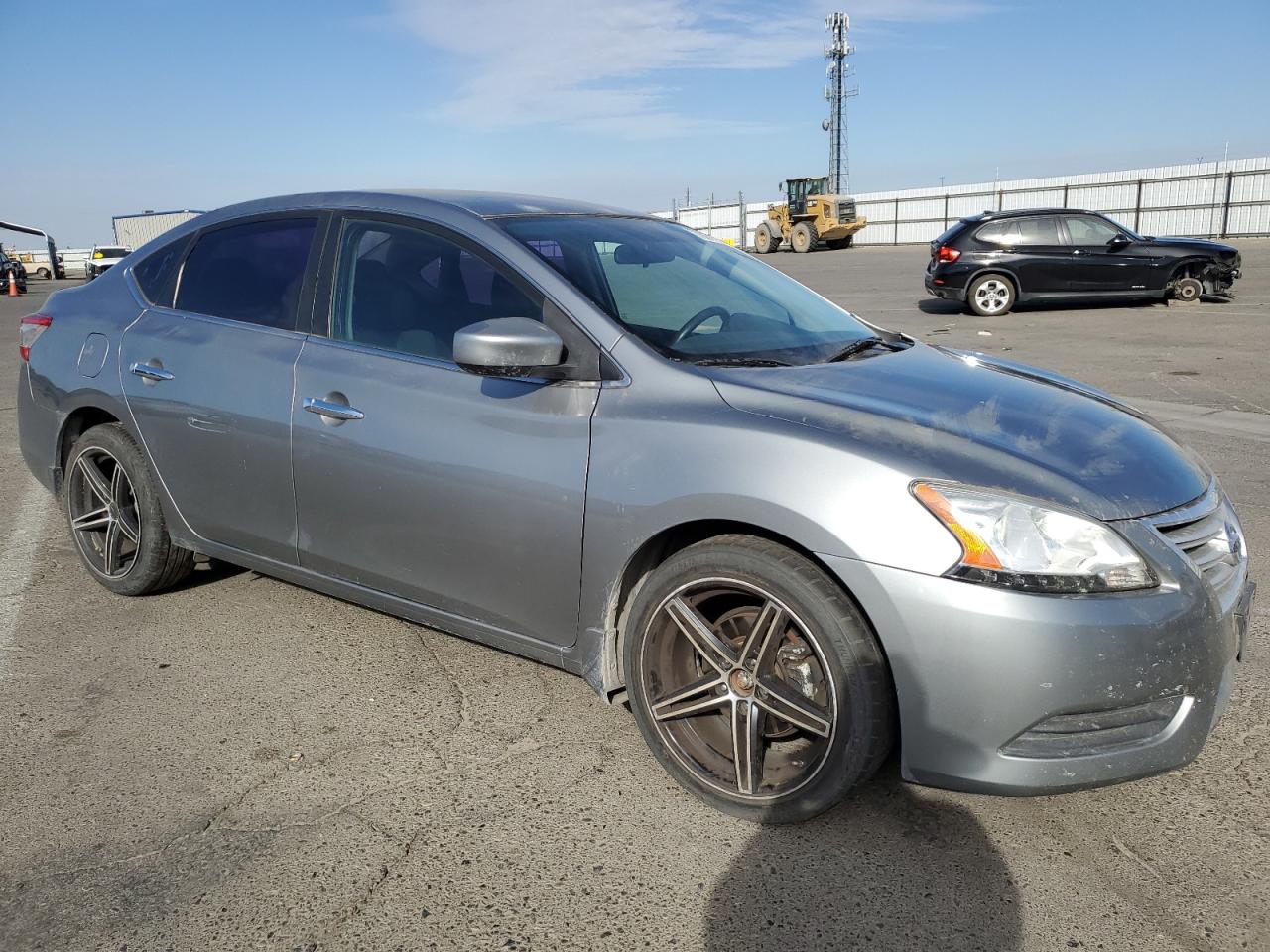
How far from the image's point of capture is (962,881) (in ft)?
8.09

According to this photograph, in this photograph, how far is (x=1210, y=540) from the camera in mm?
2656

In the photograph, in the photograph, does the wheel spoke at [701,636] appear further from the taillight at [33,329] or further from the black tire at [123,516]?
the taillight at [33,329]

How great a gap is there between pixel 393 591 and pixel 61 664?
1.39m

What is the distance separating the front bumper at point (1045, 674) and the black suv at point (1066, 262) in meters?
14.9

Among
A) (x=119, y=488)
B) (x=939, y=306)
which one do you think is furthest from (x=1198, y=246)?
(x=119, y=488)

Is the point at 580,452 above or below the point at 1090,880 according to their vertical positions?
above

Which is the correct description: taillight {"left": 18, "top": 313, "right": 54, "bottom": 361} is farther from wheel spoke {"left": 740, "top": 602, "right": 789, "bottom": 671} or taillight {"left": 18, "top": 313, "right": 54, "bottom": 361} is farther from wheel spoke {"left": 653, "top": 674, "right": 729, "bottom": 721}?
wheel spoke {"left": 740, "top": 602, "right": 789, "bottom": 671}

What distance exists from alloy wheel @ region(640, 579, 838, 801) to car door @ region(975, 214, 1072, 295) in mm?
15051

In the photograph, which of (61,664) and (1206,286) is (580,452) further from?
(1206,286)

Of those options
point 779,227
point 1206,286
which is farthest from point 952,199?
point 1206,286

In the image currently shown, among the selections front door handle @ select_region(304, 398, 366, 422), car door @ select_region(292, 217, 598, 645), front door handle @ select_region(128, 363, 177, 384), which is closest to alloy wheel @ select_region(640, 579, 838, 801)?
car door @ select_region(292, 217, 598, 645)

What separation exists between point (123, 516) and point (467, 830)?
247 centimetres

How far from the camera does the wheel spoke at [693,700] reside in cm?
276

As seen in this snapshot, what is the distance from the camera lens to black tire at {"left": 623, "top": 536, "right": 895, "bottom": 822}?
248cm
